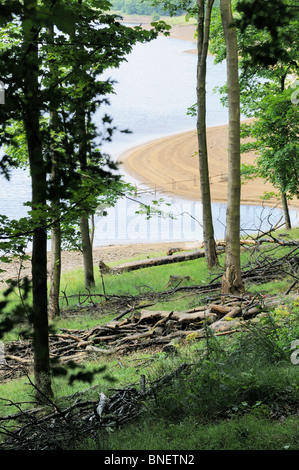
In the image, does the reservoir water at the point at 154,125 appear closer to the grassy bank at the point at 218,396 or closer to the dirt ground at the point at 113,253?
the dirt ground at the point at 113,253

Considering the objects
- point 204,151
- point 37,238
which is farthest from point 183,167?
point 37,238

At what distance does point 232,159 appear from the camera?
1020 centimetres

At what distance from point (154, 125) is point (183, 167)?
38.8ft

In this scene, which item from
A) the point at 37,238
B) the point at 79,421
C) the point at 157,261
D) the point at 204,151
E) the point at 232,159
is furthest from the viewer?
the point at 157,261

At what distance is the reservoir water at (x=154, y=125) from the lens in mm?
29719

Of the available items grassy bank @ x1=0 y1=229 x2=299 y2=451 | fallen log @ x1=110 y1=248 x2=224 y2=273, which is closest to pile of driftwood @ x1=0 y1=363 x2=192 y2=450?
grassy bank @ x1=0 y1=229 x2=299 y2=451

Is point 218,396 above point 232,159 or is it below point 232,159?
below

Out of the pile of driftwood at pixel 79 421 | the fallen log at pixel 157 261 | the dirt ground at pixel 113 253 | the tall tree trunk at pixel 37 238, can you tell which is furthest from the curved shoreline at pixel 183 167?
the pile of driftwood at pixel 79 421

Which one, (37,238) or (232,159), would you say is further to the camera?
(232,159)

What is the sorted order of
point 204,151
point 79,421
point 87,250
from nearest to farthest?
point 79,421
point 204,151
point 87,250

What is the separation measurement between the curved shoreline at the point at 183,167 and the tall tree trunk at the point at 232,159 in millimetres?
20649

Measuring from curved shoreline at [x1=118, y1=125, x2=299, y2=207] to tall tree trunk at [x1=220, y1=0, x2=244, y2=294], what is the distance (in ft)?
67.7

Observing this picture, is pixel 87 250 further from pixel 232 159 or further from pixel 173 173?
pixel 173 173

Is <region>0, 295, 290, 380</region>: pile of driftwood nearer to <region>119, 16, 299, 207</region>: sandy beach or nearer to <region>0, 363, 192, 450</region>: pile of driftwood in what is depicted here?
<region>0, 363, 192, 450</region>: pile of driftwood
